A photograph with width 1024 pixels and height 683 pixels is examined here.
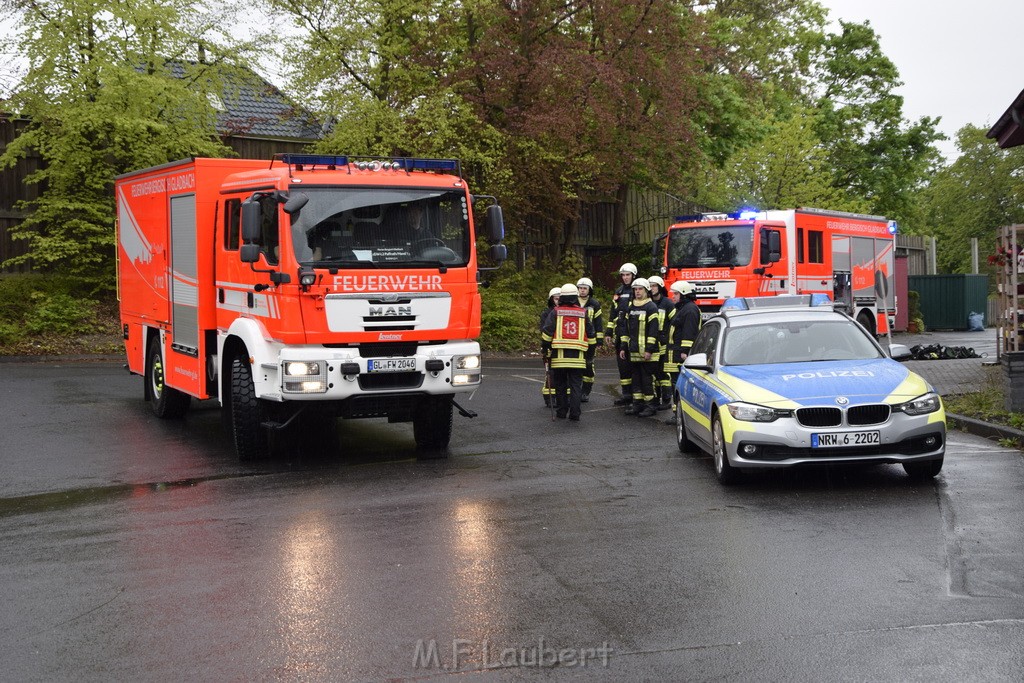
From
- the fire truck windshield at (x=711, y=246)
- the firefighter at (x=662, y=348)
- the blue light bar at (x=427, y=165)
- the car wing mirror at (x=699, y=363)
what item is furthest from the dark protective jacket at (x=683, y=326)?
the fire truck windshield at (x=711, y=246)

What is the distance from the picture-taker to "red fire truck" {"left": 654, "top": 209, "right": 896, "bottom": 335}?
23328 millimetres

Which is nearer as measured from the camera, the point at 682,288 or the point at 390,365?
the point at 390,365

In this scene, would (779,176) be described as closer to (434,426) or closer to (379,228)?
(434,426)

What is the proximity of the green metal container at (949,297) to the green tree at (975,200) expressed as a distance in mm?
27795

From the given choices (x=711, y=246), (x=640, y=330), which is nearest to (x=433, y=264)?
(x=640, y=330)

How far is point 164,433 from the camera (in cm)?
1429

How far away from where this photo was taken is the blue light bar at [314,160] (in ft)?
38.2

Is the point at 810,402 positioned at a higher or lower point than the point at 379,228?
lower

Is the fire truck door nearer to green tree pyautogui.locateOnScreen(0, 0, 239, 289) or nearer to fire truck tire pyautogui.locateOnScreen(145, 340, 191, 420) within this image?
fire truck tire pyautogui.locateOnScreen(145, 340, 191, 420)

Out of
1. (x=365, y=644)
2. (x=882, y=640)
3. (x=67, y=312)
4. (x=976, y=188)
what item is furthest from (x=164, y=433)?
(x=976, y=188)

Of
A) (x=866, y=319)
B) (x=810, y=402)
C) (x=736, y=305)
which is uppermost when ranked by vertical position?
(x=736, y=305)

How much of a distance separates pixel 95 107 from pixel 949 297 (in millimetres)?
29153

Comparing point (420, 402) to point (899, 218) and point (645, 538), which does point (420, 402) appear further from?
point (899, 218)

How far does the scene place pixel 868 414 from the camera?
9.59 meters
